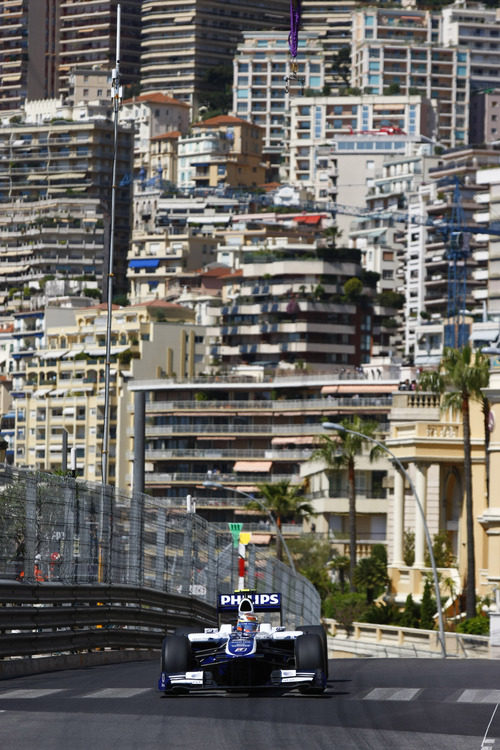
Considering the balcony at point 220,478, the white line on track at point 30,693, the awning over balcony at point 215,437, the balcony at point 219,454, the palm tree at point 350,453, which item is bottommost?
the white line on track at point 30,693

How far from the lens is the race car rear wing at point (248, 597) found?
78.7 ft

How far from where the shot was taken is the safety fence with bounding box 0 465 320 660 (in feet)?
88.0

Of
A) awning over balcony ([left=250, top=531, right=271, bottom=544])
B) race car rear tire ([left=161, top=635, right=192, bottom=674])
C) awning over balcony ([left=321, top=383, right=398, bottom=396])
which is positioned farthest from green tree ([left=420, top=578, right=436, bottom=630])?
awning over balcony ([left=321, top=383, right=398, bottom=396])

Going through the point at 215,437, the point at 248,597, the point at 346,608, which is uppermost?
the point at 215,437

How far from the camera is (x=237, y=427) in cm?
16500

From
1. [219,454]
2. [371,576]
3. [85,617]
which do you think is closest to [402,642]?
[371,576]

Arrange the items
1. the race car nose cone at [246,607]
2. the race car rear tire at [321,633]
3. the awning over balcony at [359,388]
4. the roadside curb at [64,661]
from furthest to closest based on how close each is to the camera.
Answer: the awning over balcony at [359,388], the roadside curb at [64,661], the race car nose cone at [246,607], the race car rear tire at [321,633]

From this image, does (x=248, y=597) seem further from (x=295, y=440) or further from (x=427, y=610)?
(x=295, y=440)

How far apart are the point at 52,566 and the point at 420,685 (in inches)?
273

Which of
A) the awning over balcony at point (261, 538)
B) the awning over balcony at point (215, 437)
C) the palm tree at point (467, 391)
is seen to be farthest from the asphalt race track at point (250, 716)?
the awning over balcony at point (215, 437)

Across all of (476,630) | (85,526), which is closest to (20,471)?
(85,526)

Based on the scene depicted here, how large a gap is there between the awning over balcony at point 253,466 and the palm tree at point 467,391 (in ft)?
260

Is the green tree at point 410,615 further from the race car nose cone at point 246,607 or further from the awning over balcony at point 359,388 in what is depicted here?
the awning over balcony at point 359,388

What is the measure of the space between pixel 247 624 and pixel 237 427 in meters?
142
